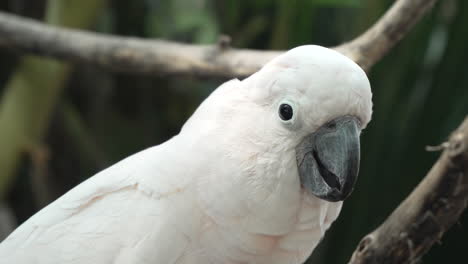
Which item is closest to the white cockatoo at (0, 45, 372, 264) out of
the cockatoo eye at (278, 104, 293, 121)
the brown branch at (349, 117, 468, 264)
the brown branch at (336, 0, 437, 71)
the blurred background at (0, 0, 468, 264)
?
the cockatoo eye at (278, 104, 293, 121)

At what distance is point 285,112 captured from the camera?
118 cm

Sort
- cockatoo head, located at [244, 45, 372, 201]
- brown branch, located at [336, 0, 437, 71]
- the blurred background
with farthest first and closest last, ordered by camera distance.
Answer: the blurred background < brown branch, located at [336, 0, 437, 71] < cockatoo head, located at [244, 45, 372, 201]

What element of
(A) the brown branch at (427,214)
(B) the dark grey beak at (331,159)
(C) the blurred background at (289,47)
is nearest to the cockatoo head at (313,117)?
(B) the dark grey beak at (331,159)

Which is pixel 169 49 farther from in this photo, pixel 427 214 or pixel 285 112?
pixel 427 214

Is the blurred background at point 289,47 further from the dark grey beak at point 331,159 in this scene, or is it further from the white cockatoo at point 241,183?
the dark grey beak at point 331,159

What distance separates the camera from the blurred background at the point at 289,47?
8.27ft

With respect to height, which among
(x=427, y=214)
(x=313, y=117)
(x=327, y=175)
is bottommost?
(x=427, y=214)

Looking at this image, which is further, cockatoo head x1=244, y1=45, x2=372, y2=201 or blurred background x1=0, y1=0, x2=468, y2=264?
blurred background x1=0, y1=0, x2=468, y2=264

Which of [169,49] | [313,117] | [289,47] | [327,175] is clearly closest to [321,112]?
[313,117]

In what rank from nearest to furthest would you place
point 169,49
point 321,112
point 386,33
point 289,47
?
point 321,112 < point 386,33 < point 169,49 < point 289,47

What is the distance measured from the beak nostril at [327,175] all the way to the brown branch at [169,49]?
648mm

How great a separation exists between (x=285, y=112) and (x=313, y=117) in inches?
2.3

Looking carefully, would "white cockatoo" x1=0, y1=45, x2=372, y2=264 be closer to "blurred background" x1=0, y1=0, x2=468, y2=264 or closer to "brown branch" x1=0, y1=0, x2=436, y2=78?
"brown branch" x1=0, y1=0, x2=436, y2=78

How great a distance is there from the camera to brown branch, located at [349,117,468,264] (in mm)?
1155
